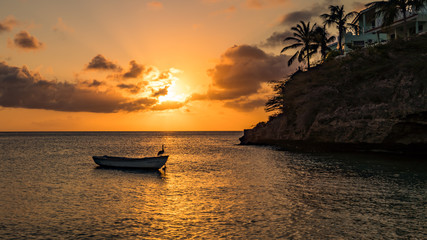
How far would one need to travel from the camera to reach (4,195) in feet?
81.7

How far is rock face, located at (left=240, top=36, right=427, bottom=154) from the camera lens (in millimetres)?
38844

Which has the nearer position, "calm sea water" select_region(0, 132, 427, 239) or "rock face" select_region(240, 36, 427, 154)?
"calm sea water" select_region(0, 132, 427, 239)

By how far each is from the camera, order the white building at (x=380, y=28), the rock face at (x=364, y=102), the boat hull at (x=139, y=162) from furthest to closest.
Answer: the white building at (x=380, y=28)
the rock face at (x=364, y=102)
the boat hull at (x=139, y=162)

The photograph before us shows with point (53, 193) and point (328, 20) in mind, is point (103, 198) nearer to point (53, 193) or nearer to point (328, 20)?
point (53, 193)

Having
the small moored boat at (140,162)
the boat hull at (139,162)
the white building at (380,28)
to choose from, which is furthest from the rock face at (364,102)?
the boat hull at (139,162)

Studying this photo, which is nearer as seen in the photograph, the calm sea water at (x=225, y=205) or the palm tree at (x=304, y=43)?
the calm sea water at (x=225, y=205)

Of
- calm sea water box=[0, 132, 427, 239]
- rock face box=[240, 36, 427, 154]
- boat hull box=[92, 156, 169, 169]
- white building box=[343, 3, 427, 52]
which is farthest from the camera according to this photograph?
white building box=[343, 3, 427, 52]

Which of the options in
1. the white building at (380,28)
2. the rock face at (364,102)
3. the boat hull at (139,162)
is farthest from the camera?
the white building at (380,28)

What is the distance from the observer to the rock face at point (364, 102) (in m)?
38.8

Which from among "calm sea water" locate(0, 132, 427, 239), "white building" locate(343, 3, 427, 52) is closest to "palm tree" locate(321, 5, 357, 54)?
"white building" locate(343, 3, 427, 52)

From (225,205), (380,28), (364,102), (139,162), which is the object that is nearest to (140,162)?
(139,162)

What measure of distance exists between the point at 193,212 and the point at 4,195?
16105 mm

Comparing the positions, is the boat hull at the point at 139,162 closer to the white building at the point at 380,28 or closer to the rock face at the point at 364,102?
the rock face at the point at 364,102

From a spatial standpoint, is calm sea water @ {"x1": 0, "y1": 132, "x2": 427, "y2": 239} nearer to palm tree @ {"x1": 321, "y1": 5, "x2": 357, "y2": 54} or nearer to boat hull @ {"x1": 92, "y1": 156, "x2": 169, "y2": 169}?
boat hull @ {"x1": 92, "y1": 156, "x2": 169, "y2": 169}
